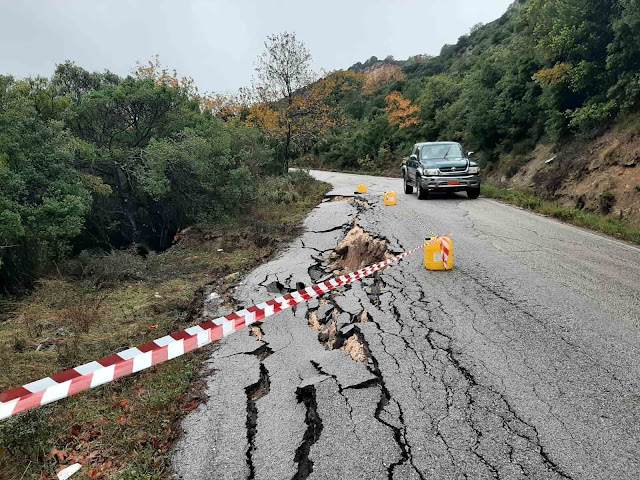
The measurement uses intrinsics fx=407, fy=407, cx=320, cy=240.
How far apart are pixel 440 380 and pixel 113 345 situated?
13.0 feet

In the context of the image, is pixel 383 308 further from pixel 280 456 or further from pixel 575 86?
pixel 575 86

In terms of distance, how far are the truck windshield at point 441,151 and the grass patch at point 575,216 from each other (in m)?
2.02

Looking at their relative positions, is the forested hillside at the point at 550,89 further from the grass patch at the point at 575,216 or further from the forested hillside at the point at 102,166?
the forested hillside at the point at 102,166

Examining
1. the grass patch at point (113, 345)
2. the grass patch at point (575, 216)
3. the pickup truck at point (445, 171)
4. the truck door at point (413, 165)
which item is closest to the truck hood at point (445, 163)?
the pickup truck at point (445, 171)

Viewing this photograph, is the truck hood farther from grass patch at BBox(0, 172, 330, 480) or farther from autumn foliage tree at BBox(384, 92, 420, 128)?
autumn foliage tree at BBox(384, 92, 420, 128)

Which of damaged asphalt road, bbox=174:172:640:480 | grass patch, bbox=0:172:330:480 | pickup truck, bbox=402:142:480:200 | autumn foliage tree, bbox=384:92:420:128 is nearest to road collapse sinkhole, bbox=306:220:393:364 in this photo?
damaged asphalt road, bbox=174:172:640:480

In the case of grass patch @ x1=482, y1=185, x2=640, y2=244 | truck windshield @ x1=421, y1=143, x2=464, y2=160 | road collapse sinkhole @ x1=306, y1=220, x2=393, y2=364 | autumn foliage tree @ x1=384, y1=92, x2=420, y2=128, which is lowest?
grass patch @ x1=482, y1=185, x2=640, y2=244

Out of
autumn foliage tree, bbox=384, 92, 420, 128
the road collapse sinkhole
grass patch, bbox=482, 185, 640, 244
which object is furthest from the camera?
autumn foliage tree, bbox=384, 92, 420, 128

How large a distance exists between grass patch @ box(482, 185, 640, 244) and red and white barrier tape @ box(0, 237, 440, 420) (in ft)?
24.3

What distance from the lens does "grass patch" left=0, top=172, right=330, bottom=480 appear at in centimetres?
309

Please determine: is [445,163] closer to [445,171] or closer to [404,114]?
[445,171]

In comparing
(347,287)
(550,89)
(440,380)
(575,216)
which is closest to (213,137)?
(347,287)

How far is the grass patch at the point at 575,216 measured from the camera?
28.3 ft

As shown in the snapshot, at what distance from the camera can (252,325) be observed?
5.30 metres
